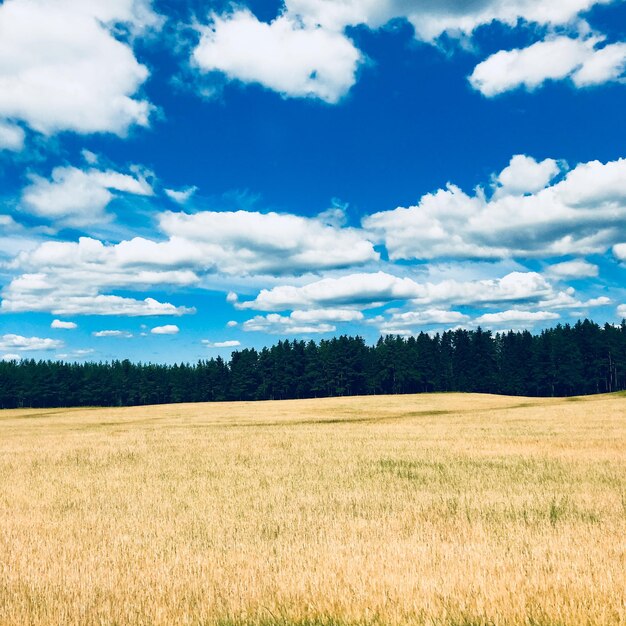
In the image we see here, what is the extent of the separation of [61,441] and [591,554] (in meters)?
31.3

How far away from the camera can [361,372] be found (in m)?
134

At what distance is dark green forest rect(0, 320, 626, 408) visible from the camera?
409 ft

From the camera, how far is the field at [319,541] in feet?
22.2

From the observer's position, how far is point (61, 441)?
32312 millimetres

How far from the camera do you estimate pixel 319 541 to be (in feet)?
32.8

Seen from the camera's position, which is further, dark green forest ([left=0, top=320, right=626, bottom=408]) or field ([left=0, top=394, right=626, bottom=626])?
dark green forest ([left=0, top=320, right=626, bottom=408])

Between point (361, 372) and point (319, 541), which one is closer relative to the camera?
point (319, 541)

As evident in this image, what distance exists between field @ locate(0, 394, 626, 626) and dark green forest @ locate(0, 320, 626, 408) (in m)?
111

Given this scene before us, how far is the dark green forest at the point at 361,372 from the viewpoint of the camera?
125 meters

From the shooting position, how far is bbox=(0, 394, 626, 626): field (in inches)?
266

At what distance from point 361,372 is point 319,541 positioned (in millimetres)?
125587

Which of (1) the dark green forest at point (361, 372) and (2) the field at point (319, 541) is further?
(1) the dark green forest at point (361, 372)

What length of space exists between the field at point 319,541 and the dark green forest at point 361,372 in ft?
365

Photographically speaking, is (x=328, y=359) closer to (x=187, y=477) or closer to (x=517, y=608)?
(x=187, y=477)
